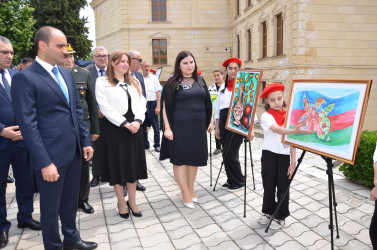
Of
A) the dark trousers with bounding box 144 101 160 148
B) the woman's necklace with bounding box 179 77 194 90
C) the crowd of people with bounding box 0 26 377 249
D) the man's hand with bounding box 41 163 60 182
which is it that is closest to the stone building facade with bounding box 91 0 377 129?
the dark trousers with bounding box 144 101 160 148

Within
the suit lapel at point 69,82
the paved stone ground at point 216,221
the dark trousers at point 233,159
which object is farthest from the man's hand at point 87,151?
the dark trousers at point 233,159

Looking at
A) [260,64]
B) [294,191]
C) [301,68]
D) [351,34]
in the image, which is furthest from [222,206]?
[260,64]

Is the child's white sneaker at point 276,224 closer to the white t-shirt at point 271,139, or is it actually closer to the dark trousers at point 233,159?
the white t-shirt at point 271,139

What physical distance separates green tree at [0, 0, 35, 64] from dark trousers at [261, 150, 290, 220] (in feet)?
81.1

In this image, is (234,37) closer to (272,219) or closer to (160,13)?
(160,13)

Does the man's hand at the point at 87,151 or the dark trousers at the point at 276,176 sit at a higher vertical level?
the man's hand at the point at 87,151

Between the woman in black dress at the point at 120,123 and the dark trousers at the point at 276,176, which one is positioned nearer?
the dark trousers at the point at 276,176

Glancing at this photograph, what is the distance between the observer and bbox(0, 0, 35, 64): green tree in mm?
23045

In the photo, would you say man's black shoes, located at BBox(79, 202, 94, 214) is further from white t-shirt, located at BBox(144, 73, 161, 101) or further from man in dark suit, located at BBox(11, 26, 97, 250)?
white t-shirt, located at BBox(144, 73, 161, 101)

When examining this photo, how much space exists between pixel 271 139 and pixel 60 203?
101 inches

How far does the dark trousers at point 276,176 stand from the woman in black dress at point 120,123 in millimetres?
1683

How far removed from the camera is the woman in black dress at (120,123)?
3.98m

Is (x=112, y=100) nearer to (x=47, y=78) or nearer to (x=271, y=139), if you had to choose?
(x=47, y=78)

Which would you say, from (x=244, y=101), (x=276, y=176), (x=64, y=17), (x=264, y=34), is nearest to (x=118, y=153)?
(x=244, y=101)
